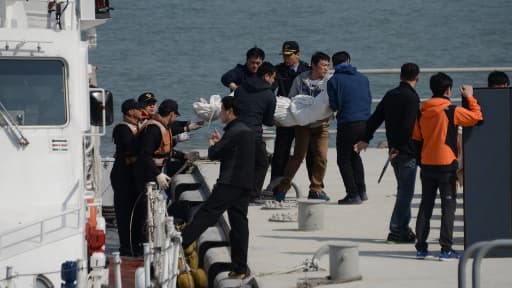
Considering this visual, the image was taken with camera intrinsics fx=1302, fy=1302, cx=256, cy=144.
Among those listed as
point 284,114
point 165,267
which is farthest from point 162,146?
point 165,267

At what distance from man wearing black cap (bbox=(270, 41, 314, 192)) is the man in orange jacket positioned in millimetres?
4120

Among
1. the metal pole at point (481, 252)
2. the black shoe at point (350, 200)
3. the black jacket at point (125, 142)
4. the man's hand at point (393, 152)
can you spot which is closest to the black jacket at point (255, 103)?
the black jacket at point (125, 142)

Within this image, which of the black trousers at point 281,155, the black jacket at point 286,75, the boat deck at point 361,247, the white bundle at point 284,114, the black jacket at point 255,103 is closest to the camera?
the boat deck at point 361,247

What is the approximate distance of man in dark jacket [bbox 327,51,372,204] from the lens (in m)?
14.8

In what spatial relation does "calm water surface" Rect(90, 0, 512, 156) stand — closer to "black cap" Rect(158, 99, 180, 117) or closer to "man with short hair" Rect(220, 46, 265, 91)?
"man with short hair" Rect(220, 46, 265, 91)

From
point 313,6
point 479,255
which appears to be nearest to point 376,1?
point 313,6

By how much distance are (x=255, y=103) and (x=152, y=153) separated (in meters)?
1.36

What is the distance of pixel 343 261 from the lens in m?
10.5

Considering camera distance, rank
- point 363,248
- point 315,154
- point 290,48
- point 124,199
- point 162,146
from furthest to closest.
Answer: point 290,48 → point 315,154 → point 124,199 → point 162,146 → point 363,248

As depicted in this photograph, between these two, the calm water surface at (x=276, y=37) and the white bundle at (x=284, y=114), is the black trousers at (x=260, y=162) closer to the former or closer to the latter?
the white bundle at (x=284, y=114)

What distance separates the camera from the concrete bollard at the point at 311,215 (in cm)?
1339

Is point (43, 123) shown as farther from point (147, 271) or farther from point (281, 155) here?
point (281, 155)

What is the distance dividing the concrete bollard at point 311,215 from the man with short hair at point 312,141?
5.81ft

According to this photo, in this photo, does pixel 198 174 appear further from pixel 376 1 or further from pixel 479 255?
pixel 376 1
